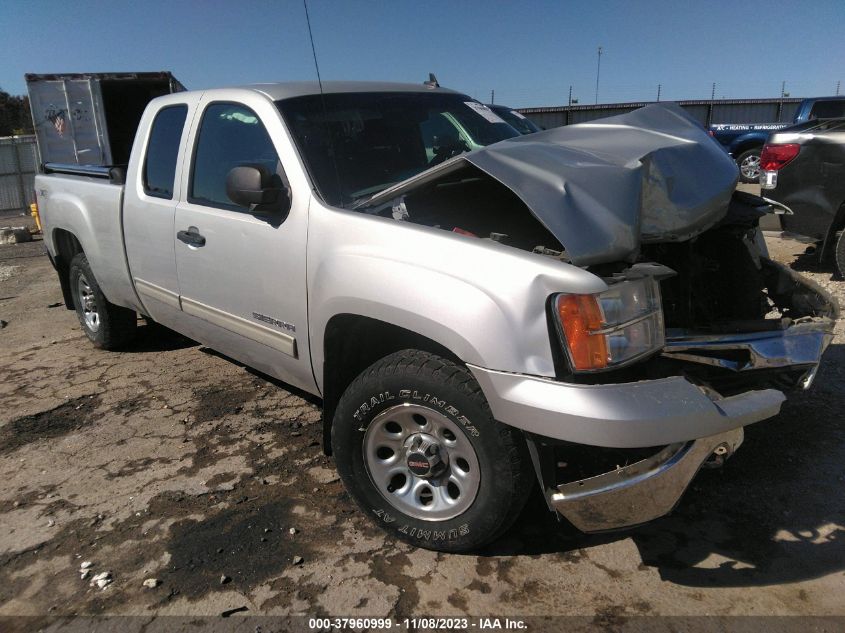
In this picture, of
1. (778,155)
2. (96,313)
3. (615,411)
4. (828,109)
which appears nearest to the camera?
(615,411)

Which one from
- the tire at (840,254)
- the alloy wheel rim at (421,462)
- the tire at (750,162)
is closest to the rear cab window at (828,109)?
the tire at (750,162)

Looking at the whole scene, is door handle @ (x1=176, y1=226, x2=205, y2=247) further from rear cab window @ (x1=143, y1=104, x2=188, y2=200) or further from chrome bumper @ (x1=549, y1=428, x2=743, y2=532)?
chrome bumper @ (x1=549, y1=428, x2=743, y2=532)

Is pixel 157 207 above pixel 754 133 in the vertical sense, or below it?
above

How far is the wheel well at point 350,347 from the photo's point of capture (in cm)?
276

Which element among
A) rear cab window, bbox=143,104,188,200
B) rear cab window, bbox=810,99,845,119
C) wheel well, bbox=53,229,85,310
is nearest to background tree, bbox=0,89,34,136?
wheel well, bbox=53,229,85,310

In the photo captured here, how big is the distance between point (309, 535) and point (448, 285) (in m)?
1.36

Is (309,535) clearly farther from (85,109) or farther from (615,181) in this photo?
(85,109)

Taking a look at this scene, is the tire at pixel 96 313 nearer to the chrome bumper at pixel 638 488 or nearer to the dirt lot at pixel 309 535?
the dirt lot at pixel 309 535

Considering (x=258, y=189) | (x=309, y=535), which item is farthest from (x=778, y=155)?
(x=309, y=535)

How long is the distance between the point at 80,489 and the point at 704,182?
133 inches

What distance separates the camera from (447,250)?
7.69 feet

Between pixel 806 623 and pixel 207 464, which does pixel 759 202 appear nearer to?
pixel 806 623

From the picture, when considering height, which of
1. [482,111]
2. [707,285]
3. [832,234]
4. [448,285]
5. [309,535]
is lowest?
[309,535]

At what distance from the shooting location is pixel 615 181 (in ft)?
8.23
